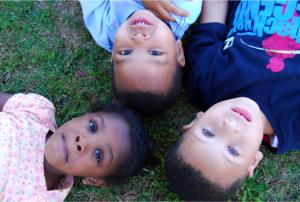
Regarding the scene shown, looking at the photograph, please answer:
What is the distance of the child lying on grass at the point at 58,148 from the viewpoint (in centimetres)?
204

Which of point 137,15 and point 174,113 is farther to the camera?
point 174,113

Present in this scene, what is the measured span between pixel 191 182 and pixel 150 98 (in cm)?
51

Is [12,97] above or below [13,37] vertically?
below

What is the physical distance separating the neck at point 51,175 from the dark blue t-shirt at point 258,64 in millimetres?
930

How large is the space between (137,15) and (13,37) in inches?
37.4

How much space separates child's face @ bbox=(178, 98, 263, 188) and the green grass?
0.54 meters

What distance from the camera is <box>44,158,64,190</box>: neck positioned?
229 centimetres

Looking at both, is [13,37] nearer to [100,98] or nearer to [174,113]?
[100,98]

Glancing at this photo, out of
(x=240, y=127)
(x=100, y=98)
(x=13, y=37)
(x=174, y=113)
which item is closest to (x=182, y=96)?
(x=174, y=113)

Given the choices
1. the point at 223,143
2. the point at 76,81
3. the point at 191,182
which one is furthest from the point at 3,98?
the point at 223,143

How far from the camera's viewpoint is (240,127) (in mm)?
A: 1973

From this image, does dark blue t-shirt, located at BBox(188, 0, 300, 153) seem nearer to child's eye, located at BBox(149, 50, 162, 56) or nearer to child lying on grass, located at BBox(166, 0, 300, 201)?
child lying on grass, located at BBox(166, 0, 300, 201)

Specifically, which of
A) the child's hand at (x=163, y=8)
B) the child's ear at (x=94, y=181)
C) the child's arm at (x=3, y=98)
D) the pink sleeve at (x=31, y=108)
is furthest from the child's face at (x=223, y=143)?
the child's arm at (x=3, y=98)

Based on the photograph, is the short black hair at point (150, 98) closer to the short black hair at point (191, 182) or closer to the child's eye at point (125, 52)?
the child's eye at point (125, 52)
